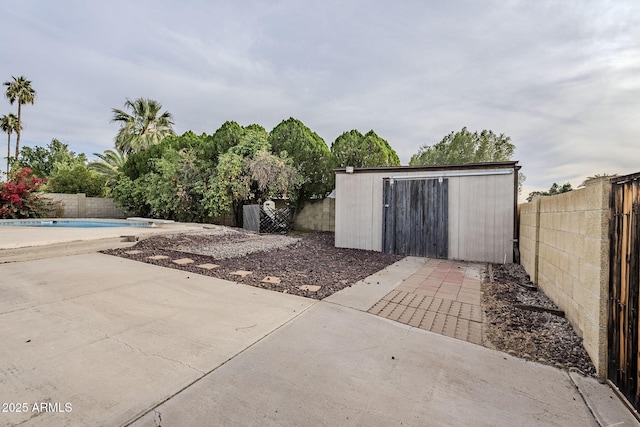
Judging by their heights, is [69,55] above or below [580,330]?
above

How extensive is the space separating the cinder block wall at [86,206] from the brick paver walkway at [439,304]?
17.7 metres

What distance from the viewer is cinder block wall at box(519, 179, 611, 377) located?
2164 mm

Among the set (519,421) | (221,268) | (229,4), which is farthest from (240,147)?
(519,421)

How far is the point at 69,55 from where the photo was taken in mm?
9055

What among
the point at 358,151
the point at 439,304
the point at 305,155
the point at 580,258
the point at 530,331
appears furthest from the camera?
the point at 358,151

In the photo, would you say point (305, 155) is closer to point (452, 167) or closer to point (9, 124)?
point (452, 167)

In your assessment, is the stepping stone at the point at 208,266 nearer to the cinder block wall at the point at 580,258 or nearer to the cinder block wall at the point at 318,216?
the cinder block wall at the point at 580,258

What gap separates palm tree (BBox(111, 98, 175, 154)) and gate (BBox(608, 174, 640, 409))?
23657 mm

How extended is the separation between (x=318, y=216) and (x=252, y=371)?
35.7ft

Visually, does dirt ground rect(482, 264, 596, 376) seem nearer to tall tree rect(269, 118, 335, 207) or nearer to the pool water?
tall tree rect(269, 118, 335, 207)

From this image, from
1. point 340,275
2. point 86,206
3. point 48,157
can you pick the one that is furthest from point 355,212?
point 48,157

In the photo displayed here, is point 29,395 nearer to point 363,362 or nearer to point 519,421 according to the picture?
point 363,362

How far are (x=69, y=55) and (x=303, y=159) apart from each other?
839cm

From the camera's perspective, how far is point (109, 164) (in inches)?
761
